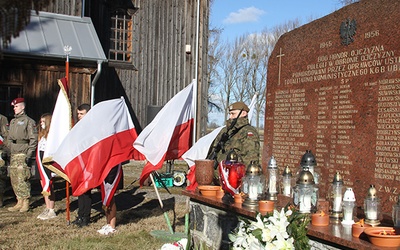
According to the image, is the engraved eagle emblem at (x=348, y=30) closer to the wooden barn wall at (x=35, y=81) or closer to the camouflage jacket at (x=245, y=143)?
the camouflage jacket at (x=245, y=143)

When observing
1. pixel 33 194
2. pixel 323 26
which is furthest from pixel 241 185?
pixel 33 194

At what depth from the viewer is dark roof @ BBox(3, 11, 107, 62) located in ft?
43.3

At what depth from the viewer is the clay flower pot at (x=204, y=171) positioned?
20.7 ft

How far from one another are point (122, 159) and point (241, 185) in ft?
8.70

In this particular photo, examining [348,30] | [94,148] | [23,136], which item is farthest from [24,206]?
[348,30]

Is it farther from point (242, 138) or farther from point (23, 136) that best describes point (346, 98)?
point (23, 136)

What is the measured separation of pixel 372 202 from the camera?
430 cm

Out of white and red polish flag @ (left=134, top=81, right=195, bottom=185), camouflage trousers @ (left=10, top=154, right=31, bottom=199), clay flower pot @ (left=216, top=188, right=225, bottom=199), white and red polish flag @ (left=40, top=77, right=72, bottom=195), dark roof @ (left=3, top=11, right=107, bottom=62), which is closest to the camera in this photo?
clay flower pot @ (left=216, top=188, right=225, bottom=199)

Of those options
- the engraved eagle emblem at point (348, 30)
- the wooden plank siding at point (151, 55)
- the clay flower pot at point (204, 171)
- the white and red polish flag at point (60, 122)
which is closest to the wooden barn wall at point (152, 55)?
the wooden plank siding at point (151, 55)

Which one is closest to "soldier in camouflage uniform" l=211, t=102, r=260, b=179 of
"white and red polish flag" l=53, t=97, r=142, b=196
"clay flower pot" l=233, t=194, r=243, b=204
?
"clay flower pot" l=233, t=194, r=243, b=204

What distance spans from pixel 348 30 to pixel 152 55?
12766 millimetres

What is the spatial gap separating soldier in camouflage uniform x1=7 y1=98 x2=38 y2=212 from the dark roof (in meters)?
4.13

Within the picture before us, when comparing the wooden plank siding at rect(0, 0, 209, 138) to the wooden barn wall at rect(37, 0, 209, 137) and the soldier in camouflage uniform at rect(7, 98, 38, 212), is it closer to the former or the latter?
the wooden barn wall at rect(37, 0, 209, 137)

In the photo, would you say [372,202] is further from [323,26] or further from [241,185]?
[323,26]
